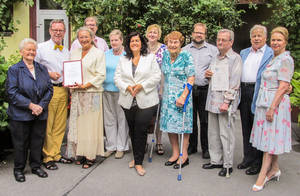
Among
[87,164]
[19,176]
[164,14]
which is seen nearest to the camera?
[19,176]

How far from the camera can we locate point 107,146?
5309mm

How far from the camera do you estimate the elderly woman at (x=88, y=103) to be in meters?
4.60

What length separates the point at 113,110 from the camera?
5199 millimetres

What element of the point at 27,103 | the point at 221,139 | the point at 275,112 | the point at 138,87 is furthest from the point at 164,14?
the point at 27,103

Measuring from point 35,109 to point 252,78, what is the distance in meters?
2.89

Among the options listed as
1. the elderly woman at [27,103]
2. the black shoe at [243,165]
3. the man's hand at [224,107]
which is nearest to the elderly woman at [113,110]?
the elderly woman at [27,103]

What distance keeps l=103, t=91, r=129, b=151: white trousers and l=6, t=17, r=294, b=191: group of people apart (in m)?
0.25

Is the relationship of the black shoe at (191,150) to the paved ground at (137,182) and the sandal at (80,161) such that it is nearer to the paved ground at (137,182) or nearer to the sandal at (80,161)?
the paved ground at (137,182)

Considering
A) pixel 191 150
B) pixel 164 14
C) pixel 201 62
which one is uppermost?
pixel 164 14

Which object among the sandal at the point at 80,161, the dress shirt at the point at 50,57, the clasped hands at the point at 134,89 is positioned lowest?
the sandal at the point at 80,161

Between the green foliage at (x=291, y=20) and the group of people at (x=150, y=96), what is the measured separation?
3714 millimetres

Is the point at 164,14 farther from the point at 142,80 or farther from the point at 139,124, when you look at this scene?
the point at 139,124

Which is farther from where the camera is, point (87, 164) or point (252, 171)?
point (87, 164)

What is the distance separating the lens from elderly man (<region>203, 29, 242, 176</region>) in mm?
4375
